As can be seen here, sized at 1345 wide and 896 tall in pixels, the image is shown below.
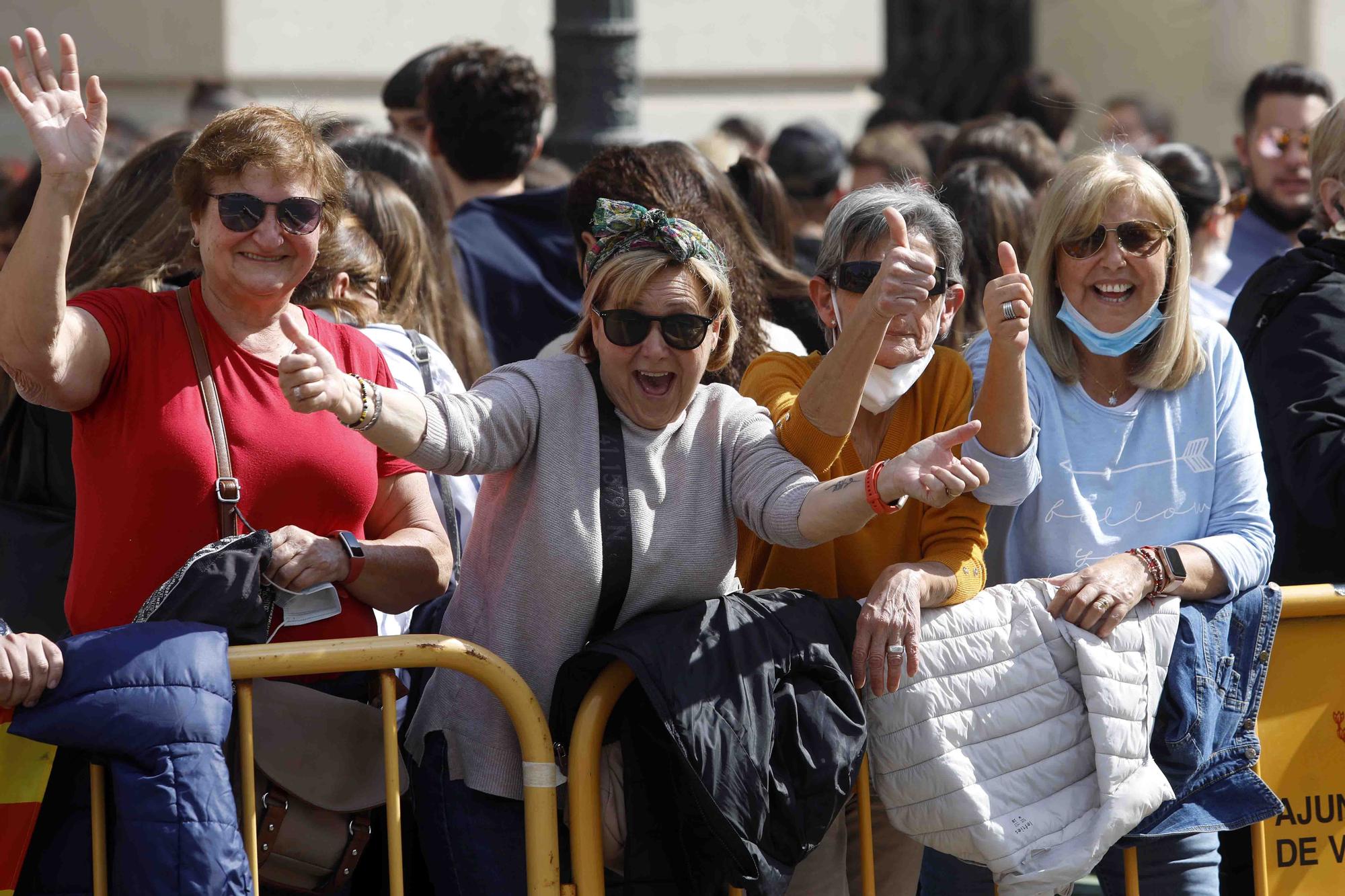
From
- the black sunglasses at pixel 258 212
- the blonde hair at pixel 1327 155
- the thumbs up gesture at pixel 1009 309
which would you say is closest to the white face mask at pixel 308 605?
the black sunglasses at pixel 258 212

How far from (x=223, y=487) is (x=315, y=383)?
472mm

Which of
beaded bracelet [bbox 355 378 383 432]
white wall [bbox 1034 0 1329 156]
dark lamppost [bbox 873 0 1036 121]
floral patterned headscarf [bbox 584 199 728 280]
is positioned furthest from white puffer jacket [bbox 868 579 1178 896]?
dark lamppost [bbox 873 0 1036 121]

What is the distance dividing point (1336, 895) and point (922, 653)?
126 centimetres

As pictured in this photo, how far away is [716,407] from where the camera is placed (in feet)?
10.4

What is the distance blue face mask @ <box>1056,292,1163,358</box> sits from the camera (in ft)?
11.3

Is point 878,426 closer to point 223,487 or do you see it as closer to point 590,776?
point 590,776

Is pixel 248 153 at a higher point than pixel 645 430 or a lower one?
higher

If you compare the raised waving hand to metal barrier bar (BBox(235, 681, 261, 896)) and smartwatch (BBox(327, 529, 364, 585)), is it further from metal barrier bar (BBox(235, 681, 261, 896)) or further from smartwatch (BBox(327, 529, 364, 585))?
metal barrier bar (BBox(235, 681, 261, 896))

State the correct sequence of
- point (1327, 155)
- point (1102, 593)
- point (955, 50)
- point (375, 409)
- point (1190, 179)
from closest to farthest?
point (375, 409)
point (1102, 593)
point (1327, 155)
point (1190, 179)
point (955, 50)

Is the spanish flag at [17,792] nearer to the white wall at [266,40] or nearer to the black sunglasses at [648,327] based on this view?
the black sunglasses at [648,327]

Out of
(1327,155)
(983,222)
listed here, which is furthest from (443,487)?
(1327,155)

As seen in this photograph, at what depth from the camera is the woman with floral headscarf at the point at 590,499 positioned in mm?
2963

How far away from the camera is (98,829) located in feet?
9.23

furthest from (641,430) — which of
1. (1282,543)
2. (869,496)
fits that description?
(1282,543)
